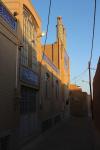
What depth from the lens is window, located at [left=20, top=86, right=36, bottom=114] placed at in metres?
15.5

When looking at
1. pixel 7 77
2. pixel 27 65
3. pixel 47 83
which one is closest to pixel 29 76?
pixel 27 65

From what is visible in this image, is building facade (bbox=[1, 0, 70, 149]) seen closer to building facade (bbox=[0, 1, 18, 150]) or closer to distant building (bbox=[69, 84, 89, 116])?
building facade (bbox=[0, 1, 18, 150])

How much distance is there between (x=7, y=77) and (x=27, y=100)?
13.8ft


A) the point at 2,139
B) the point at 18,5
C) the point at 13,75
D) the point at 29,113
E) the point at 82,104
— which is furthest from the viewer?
the point at 82,104

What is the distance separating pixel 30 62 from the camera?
1739 cm

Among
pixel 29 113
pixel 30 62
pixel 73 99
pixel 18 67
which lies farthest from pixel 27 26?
pixel 73 99

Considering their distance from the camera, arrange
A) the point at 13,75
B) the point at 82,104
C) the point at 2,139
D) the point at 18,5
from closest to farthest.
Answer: the point at 2,139 < the point at 13,75 < the point at 18,5 < the point at 82,104

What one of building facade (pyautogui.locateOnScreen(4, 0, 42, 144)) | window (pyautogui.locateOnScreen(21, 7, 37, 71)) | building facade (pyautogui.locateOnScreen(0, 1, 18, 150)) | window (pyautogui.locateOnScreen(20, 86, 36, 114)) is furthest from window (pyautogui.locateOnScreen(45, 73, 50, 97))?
building facade (pyautogui.locateOnScreen(0, 1, 18, 150))

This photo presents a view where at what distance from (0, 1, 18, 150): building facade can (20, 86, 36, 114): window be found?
1.99m

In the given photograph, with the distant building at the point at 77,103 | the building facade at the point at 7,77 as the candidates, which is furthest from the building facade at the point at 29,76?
the distant building at the point at 77,103

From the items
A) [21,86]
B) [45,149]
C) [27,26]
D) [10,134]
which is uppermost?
[27,26]

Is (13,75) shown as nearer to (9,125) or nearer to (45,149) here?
(9,125)

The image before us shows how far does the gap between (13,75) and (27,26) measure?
14.9 feet

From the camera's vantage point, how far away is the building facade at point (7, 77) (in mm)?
11852
